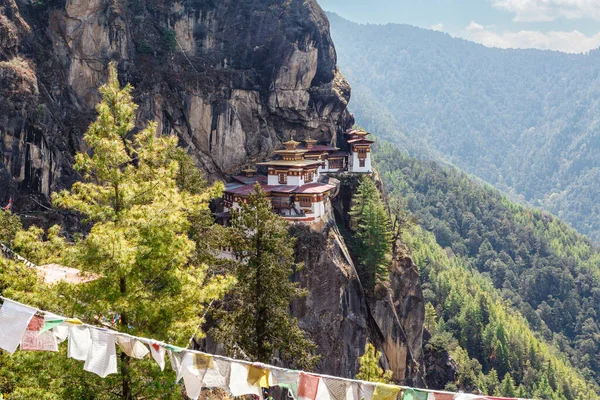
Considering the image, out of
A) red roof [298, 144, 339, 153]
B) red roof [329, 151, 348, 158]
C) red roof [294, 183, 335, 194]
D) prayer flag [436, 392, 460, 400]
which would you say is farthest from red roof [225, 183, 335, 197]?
prayer flag [436, 392, 460, 400]

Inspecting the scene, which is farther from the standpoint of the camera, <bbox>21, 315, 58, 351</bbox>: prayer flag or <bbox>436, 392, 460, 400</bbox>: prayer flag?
<bbox>21, 315, 58, 351</bbox>: prayer flag

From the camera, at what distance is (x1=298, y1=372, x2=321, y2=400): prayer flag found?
11258 millimetres

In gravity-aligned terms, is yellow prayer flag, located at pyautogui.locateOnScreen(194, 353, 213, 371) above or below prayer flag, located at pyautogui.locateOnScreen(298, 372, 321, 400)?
above

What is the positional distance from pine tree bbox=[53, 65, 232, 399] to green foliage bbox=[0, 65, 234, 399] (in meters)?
0.03

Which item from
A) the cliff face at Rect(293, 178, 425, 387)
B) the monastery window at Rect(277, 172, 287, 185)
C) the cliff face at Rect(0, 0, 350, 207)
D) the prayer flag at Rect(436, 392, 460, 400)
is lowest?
the cliff face at Rect(293, 178, 425, 387)

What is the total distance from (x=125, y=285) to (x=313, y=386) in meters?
5.79

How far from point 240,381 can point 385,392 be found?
10.9 feet

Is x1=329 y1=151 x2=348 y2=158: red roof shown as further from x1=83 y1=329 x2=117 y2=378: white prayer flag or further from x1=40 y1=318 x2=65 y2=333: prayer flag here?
x1=40 y1=318 x2=65 y2=333: prayer flag

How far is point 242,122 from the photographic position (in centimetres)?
5272

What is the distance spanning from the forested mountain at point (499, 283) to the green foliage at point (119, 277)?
47565mm

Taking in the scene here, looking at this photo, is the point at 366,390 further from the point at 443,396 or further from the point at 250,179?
the point at 250,179

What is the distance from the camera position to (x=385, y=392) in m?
10.9

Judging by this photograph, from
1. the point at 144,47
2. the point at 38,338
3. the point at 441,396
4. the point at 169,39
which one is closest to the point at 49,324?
the point at 38,338

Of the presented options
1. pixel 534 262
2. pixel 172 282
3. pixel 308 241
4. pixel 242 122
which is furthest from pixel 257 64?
pixel 534 262
